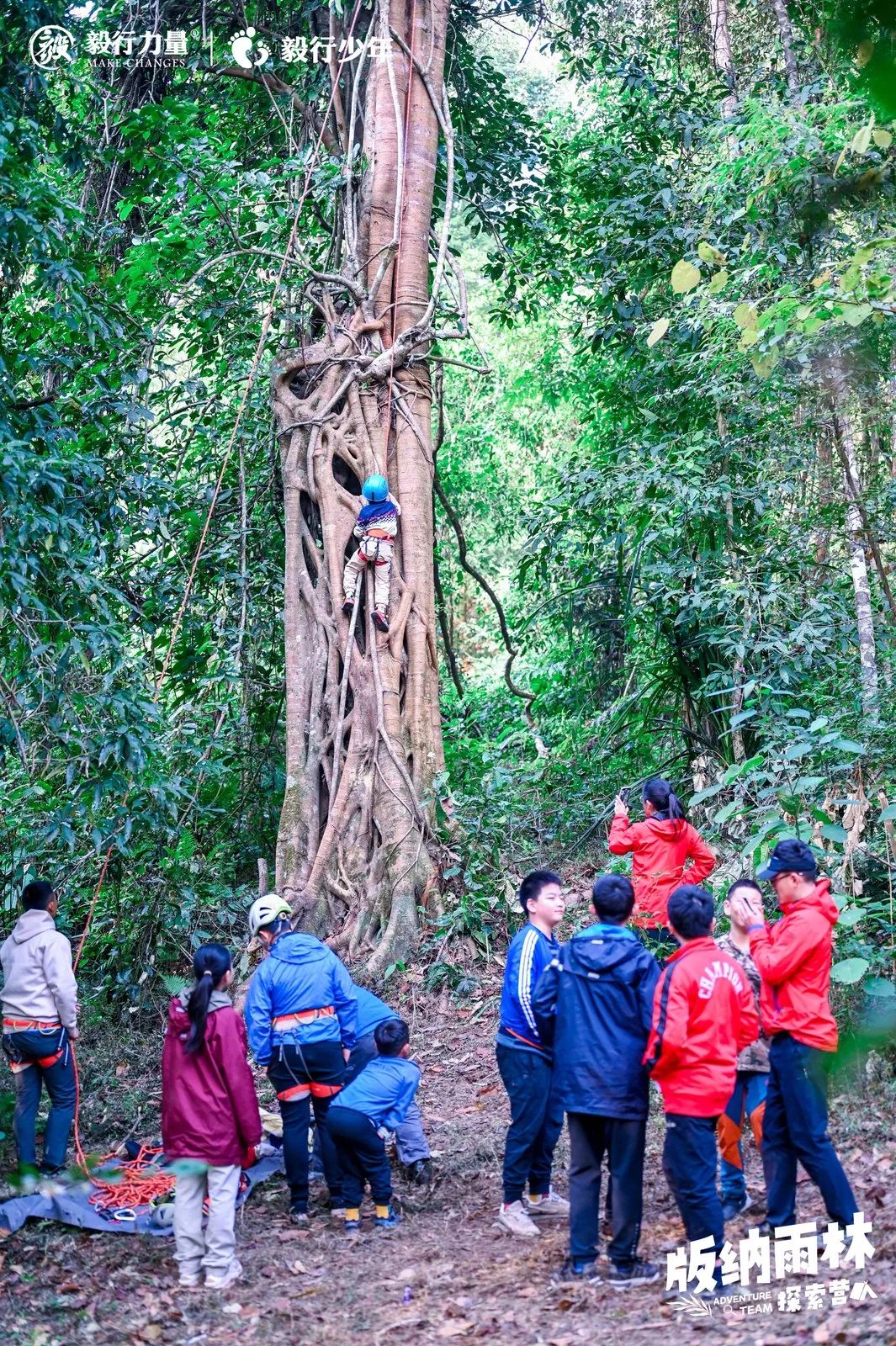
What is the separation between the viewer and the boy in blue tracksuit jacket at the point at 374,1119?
5312mm

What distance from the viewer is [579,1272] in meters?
4.54

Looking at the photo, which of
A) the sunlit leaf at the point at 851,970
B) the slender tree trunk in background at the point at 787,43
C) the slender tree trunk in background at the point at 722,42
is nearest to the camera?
the sunlit leaf at the point at 851,970

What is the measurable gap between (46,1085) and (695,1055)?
339 centimetres

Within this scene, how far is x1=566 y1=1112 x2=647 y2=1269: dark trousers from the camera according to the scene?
174 inches

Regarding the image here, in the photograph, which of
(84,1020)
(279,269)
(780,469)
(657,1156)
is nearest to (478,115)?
(279,269)

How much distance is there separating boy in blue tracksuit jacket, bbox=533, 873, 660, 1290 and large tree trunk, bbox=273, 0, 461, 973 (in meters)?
4.02

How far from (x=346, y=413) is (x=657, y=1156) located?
5.83 meters

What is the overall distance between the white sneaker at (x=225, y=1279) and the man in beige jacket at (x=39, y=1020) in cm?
142

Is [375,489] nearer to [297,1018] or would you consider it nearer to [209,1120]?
[297,1018]

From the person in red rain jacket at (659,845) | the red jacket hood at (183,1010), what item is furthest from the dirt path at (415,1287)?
the person in red rain jacket at (659,845)

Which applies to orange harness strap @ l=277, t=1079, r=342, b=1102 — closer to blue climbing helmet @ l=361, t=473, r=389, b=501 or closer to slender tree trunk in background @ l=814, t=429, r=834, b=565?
blue climbing helmet @ l=361, t=473, r=389, b=501

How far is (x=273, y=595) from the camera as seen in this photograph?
10.6m

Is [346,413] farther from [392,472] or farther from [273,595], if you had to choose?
[273,595]

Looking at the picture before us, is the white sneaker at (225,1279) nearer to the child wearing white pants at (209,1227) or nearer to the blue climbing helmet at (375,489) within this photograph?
the child wearing white pants at (209,1227)
